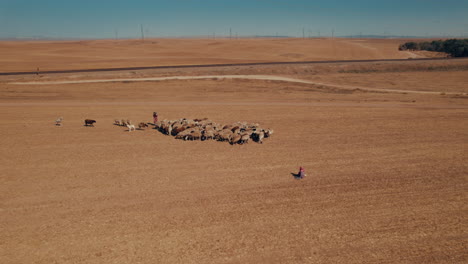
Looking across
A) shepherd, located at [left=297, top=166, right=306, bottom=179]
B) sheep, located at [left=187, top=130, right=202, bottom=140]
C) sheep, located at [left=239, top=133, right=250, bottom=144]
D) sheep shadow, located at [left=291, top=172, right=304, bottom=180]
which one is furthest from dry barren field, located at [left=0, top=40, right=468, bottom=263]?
sheep, located at [left=187, top=130, right=202, bottom=140]

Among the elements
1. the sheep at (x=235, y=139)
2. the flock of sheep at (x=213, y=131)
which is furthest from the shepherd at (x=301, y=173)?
the sheep at (x=235, y=139)

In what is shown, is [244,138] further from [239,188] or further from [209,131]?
[239,188]

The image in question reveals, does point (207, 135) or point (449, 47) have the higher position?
point (449, 47)

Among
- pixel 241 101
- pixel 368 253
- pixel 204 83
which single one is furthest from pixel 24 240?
pixel 204 83

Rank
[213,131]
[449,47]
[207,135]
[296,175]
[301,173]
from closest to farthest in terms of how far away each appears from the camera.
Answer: [301,173], [296,175], [207,135], [213,131], [449,47]

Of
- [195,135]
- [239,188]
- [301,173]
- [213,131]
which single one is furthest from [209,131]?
[301,173]
